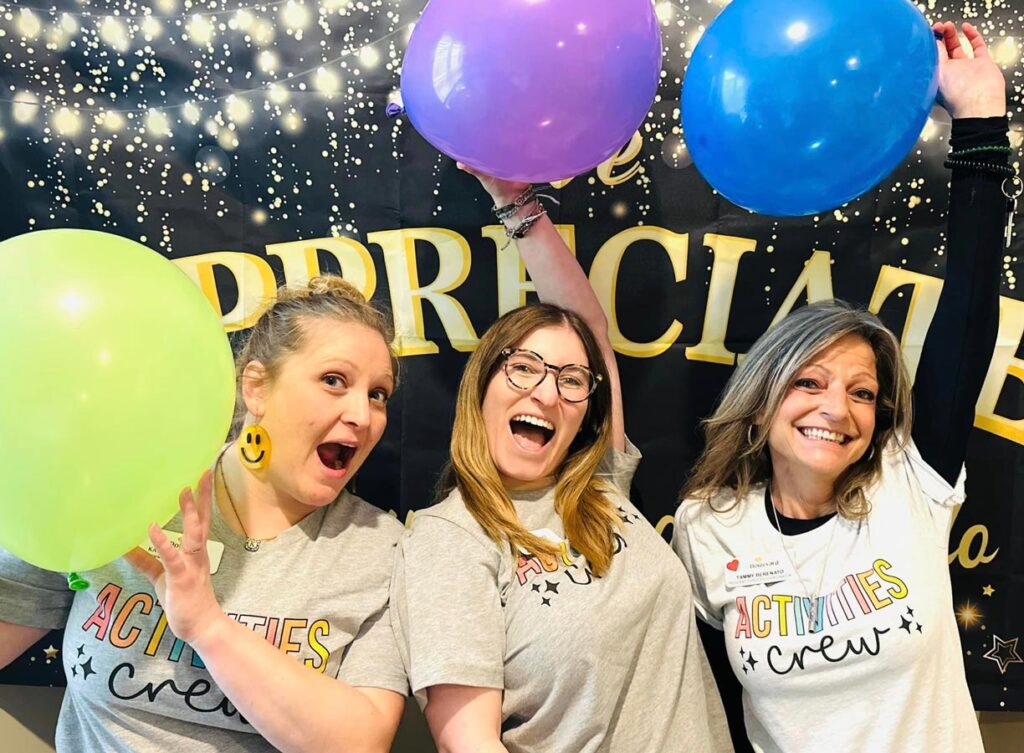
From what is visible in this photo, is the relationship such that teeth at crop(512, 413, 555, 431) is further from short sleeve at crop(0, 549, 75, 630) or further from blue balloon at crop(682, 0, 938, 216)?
short sleeve at crop(0, 549, 75, 630)

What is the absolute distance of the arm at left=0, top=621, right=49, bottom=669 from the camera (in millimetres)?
1347

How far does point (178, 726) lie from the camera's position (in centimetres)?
127

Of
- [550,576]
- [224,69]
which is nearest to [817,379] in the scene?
[550,576]

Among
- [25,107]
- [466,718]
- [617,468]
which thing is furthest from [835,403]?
[25,107]

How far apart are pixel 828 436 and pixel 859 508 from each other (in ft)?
0.51

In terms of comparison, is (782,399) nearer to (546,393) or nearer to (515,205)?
(546,393)

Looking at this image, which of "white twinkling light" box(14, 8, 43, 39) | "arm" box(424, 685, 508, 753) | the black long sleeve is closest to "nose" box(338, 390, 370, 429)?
"arm" box(424, 685, 508, 753)

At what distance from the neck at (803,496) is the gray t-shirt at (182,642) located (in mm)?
875

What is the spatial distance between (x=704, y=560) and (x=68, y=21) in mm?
1938

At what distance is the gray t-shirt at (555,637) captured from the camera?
128 centimetres

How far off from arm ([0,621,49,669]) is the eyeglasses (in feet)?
3.40

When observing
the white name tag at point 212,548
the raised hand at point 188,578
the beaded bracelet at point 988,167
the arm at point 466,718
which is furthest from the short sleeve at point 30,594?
the beaded bracelet at point 988,167

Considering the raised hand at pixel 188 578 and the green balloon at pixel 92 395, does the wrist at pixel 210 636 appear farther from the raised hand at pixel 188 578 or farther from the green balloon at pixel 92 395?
the green balloon at pixel 92 395

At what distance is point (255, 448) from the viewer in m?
1.35
